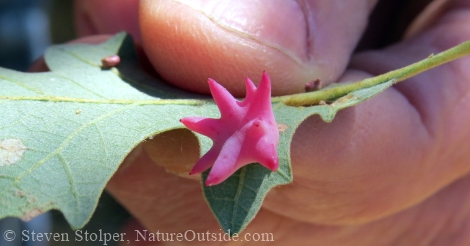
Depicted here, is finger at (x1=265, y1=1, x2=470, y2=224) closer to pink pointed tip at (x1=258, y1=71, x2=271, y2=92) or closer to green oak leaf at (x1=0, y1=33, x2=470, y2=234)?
green oak leaf at (x1=0, y1=33, x2=470, y2=234)

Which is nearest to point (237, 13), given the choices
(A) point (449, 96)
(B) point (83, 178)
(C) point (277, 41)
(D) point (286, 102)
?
(C) point (277, 41)

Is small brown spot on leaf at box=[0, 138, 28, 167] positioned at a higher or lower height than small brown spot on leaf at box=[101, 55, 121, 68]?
lower

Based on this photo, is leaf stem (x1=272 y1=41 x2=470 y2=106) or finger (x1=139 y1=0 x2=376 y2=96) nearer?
leaf stem (x1=272 y1=41 x2=470 y2=106)

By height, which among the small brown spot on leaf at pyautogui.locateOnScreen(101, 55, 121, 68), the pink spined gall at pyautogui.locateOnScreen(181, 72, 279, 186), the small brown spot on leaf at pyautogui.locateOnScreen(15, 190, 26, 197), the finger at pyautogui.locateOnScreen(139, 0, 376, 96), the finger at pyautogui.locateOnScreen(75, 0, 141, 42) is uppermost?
the finger at pyautogui.locateOnScreen(75, 0, 141, 42)

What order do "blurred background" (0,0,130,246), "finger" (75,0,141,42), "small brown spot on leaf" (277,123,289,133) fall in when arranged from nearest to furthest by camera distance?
"small brown spot on leaf" (277,123,289,133) → "finger" (75,0,141,42) → "blurred background" (0,0,130,246)

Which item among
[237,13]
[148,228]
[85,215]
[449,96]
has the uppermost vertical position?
[237,13]

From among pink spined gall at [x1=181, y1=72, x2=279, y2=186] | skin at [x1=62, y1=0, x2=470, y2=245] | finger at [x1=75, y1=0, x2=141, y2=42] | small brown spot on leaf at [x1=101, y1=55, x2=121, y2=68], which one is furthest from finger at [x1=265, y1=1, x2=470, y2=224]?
finger at [x1=75, y1=0, x2=141, y2=42]

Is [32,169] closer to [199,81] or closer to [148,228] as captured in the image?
[199,81]
